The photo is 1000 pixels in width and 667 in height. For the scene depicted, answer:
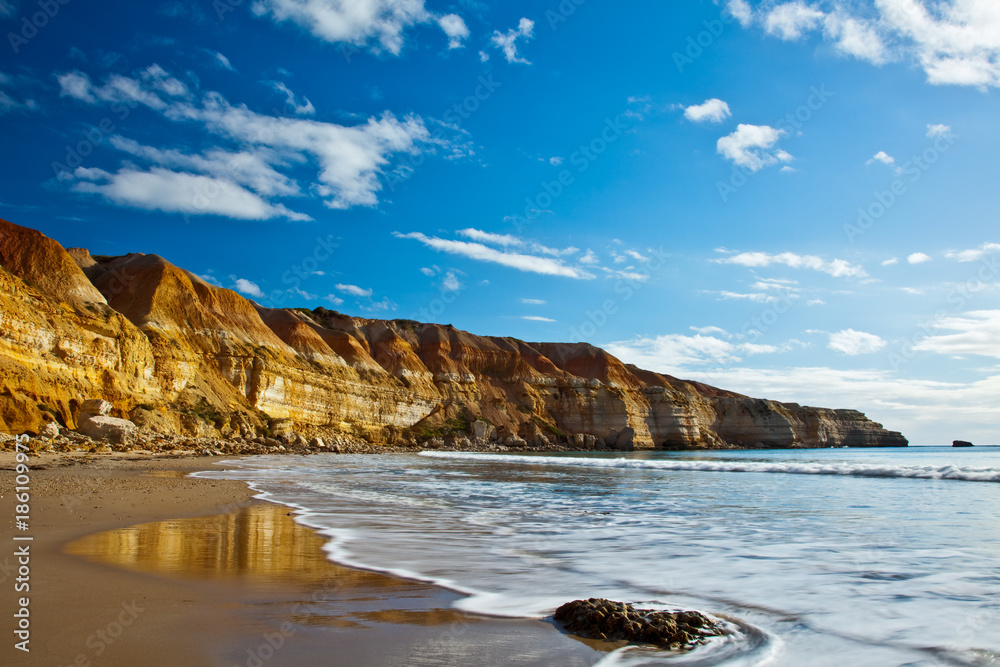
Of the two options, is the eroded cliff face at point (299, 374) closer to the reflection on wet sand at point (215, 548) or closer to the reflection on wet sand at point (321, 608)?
the reflection on wet sand at point (215, 548)

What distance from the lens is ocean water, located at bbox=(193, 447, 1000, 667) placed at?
10.7 ft

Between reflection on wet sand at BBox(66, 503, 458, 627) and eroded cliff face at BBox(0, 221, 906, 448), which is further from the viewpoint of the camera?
eroded cliff face at BBox(0, 221, 906, 448)

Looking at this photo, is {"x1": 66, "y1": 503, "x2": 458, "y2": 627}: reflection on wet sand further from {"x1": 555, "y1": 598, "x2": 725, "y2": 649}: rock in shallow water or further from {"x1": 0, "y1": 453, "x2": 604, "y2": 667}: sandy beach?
{"x1": 555, "y1": 598, "x2": 725, "y2": 649}: rock in shallow water

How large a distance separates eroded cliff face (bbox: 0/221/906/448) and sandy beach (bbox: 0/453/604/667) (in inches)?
905

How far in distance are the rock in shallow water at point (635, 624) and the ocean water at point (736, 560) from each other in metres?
0.13

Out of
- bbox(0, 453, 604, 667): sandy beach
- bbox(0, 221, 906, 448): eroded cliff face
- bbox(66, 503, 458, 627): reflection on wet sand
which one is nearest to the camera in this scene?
bbox(0, 453, 604, 667): sandy beach

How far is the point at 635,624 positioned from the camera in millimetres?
3188

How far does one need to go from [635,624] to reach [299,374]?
51.5 m

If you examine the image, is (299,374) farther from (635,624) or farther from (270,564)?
(635,624)

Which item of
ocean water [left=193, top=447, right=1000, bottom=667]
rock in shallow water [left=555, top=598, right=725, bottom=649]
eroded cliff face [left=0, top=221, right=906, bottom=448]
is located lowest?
ocean water [left=193, top=447, right=1000, bottom=667]

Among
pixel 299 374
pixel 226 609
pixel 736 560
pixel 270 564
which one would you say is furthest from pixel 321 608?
pixel 299 374

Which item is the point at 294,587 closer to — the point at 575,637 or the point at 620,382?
the point at 575,637

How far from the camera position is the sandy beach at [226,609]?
275cm

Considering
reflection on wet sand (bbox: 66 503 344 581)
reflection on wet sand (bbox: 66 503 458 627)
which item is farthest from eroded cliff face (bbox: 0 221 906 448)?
reflection on wet sand (bbox: 66 503 458 627)
